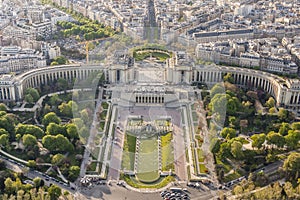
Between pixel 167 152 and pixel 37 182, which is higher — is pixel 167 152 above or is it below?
above

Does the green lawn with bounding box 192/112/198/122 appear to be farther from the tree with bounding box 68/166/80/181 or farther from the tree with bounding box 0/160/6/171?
the tree with bounding box 0/160/6/171

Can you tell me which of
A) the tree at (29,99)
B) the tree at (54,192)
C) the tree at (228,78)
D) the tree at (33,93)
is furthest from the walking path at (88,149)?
the tree at (228,78)

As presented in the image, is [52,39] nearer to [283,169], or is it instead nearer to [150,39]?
[150,39]

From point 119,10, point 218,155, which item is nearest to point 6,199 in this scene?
point 218,155

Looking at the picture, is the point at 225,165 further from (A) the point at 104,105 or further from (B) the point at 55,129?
(A) the point at 104,105

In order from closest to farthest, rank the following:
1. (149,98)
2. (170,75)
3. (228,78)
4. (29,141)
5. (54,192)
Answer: (54,192) < (29,141) < (149,98) < (228,78) < (170,75)

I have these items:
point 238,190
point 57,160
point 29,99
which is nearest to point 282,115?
point 238,190
